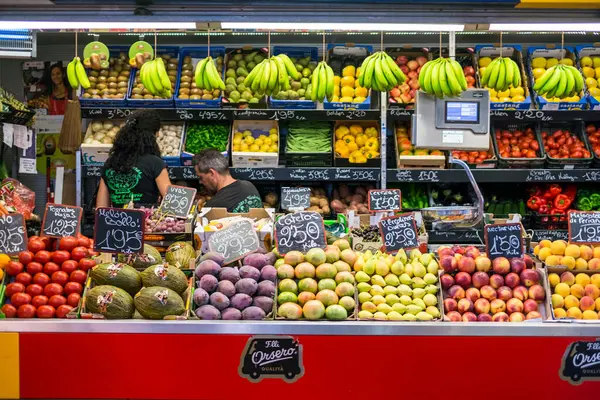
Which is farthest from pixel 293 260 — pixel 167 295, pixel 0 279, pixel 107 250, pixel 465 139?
pixel 465 139

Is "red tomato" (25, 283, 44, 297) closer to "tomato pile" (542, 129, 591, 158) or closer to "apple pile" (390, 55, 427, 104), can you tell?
"apple pile" (390, 55, 427, 104)

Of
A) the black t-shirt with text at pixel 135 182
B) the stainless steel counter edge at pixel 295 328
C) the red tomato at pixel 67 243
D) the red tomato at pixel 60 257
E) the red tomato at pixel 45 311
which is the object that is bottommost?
the stainless steel counter edge at pixel 295 328

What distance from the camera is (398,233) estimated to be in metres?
3.94

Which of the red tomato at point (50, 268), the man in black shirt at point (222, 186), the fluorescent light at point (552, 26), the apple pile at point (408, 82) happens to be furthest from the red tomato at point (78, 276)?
the apple pile at point (408, 82)

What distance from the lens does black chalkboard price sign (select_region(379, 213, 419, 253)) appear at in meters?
3.93

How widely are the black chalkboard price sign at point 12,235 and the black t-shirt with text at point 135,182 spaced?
1650 mm

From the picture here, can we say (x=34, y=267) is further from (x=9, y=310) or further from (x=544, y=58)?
(x=544, y=58)

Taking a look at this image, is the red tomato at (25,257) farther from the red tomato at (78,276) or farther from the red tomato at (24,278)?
the red tomato at (78,276)

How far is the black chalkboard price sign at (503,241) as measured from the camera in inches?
150

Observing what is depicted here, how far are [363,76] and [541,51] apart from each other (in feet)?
9.32

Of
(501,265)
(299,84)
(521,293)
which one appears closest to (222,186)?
(299,84)

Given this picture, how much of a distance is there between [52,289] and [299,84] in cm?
401

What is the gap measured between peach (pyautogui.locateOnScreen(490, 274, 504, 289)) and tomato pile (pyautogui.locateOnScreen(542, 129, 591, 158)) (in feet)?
12.1

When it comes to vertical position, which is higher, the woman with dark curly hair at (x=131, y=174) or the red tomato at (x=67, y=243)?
the woman with dark curly hair at (x=131, y=174)
